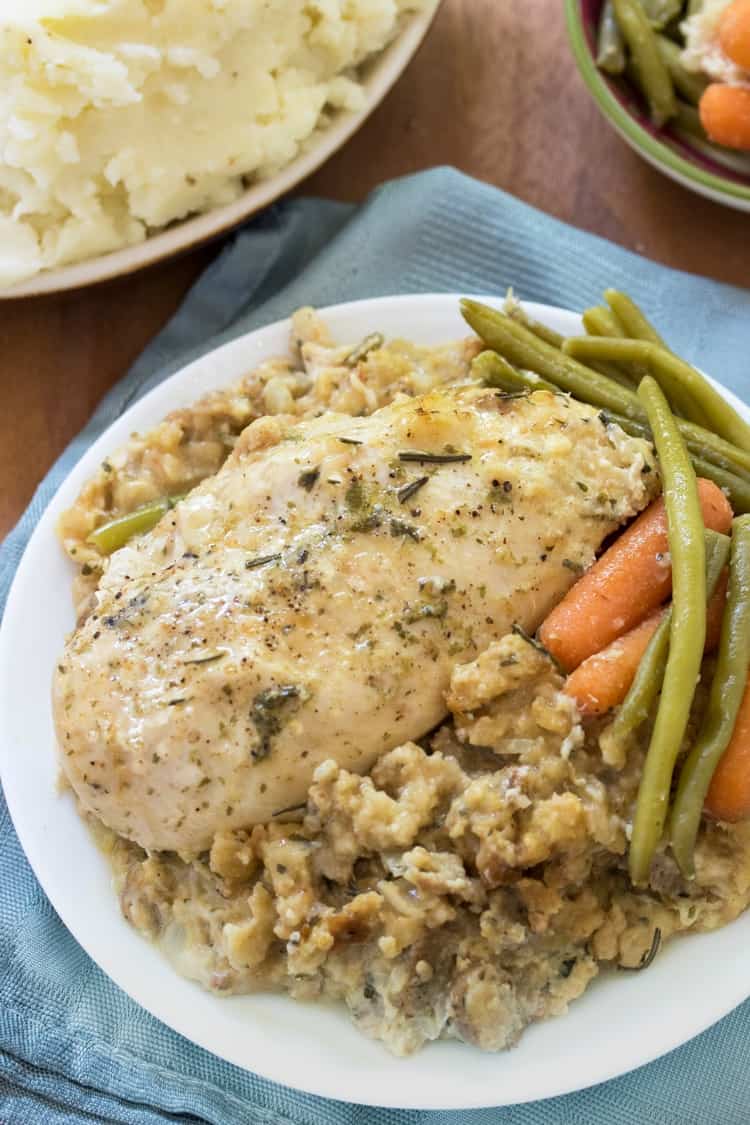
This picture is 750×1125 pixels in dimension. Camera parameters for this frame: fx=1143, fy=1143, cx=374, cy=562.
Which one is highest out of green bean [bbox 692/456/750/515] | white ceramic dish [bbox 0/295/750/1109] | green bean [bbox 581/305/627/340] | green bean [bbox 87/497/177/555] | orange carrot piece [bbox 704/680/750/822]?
green bean [bbox 581/305/627/340]

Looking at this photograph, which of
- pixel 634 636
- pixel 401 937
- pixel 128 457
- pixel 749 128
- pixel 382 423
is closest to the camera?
pixel 401 937

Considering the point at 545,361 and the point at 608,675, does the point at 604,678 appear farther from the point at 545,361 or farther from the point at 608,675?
the point at 545,361

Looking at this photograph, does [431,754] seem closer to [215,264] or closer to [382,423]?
[382,423]

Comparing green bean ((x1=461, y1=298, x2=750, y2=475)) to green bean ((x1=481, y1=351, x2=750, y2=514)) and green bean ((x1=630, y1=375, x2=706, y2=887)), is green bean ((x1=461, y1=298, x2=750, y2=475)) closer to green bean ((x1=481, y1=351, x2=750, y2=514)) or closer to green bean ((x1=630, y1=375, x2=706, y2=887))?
green bean ((x1=481, y1=351, x2=750, y2=514))

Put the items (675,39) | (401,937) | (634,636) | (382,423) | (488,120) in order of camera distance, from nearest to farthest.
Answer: (401,937), (634,636), (382,423), (675,39), (488,120)

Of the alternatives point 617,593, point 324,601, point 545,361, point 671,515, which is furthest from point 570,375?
point 324,601

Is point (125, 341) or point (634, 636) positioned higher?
point (634, 636)

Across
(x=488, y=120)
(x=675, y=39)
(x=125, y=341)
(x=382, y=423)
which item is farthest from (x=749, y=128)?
(x=125, y=341)

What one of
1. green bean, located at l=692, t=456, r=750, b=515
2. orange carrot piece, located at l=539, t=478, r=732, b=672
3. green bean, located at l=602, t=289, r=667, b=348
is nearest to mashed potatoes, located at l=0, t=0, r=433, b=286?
green bean, located at l=602, t=289, r=667, b=348
